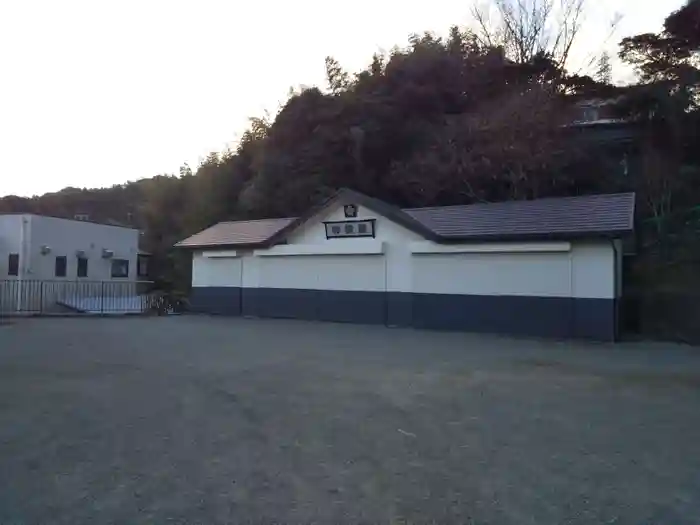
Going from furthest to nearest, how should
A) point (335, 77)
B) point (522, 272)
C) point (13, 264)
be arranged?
point (335, 77) < point (13, 264) < point (522, 272)

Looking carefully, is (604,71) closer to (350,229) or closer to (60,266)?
(350,229)

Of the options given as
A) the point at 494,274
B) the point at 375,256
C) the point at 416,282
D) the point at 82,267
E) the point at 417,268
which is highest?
the point at 375,256

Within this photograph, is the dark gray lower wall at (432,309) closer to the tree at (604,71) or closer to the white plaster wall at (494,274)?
the white plaster wall at (494,274)

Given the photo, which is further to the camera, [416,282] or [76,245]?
[76,245]

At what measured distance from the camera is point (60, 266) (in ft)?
82.3

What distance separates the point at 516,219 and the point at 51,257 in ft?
58.8

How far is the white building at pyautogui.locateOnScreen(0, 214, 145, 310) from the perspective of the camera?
21547 mm

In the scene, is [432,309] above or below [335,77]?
below

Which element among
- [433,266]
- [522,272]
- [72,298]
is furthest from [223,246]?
[522,272]

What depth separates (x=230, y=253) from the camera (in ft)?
62.4

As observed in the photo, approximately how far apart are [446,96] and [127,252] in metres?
15.4

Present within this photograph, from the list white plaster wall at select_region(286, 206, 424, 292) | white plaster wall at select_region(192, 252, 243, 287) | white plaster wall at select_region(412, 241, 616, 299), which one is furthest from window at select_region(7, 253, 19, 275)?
white plaster wall at select_region(412, 241, 616, 299)

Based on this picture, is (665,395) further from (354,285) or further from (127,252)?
(127,252)

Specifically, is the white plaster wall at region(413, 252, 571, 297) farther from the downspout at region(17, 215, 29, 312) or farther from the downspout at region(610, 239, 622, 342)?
the downspout at region(17, 215, 29, 312)
